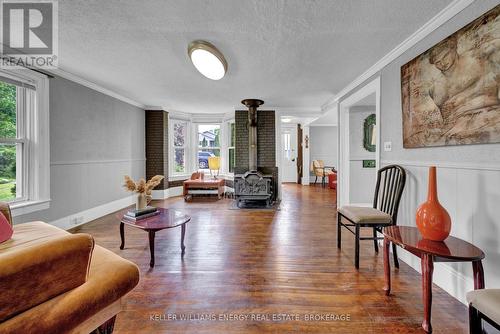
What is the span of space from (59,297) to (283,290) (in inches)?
56.1

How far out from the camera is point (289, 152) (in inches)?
330

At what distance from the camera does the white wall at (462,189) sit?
4.75ft

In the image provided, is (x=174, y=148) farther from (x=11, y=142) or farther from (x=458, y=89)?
(x=458, y=89)

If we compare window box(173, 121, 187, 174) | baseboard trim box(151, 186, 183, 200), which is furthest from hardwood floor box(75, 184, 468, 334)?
window box(173, 121, 187, 174)

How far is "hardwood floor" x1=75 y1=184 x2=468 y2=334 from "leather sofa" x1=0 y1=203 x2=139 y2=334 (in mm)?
461

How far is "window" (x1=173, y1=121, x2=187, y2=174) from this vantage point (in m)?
6.06

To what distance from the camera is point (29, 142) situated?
2.79 m

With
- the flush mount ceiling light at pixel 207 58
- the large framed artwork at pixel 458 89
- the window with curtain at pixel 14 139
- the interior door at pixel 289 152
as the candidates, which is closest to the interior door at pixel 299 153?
the interior door at pixel 289 152

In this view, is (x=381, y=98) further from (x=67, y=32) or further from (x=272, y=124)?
(x=67, y=32)

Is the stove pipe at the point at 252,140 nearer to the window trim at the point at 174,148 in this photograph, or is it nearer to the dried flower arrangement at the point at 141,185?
the window trim at the point at 174,148

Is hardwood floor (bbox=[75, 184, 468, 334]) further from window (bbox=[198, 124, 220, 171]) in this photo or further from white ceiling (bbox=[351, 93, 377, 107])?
window (bbox=[198, 124, 220, 171])

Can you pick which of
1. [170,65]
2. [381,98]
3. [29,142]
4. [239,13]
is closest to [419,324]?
[381,98]

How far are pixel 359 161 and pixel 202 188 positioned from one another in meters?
3.51

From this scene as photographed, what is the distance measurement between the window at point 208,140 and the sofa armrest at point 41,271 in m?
5.41
